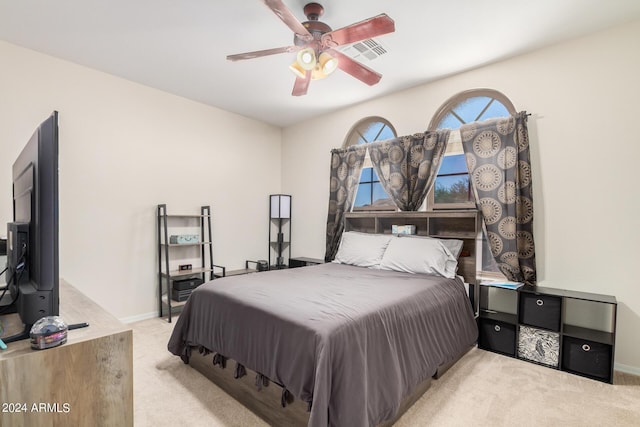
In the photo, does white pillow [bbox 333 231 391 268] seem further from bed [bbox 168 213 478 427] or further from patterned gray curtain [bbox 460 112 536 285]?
patterned gray curtain [bbox 460 112 536 285]

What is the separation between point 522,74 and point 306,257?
340 centimetres

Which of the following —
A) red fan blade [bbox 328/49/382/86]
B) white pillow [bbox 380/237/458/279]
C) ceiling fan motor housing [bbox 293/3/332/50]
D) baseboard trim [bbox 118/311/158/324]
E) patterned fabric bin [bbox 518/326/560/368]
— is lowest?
baseboard trim [bbox 118/311/158/324]

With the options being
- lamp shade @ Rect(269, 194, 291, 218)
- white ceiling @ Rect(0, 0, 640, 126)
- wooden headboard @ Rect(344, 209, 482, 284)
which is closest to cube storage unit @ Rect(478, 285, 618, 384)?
wooden headboard @ Rect(344, 209, 482, 284)

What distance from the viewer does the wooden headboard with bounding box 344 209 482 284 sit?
9.79 feet

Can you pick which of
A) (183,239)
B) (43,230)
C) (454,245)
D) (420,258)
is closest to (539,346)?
(454,245)

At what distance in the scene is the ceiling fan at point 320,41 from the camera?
6.11 ft

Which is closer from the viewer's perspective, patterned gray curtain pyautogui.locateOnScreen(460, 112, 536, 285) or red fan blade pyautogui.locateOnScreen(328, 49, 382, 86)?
red fan blade pyautogui.locateOnScreen(328, 49, 382, 86)

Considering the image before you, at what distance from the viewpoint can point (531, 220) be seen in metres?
2.72

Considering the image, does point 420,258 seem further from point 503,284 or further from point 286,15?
point 286,15

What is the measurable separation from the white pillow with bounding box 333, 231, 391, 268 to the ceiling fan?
66.2 inches

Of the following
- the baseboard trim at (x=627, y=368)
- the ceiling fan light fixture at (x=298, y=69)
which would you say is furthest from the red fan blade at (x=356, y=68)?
the baseboard trim at (x=627, y=368)

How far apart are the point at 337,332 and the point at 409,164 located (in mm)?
2464

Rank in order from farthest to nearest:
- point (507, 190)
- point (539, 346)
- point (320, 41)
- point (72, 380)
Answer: point (507, 190), point (539, 346), point (320, 41), point (72, 380)

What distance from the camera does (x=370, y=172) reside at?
13.4 ft
